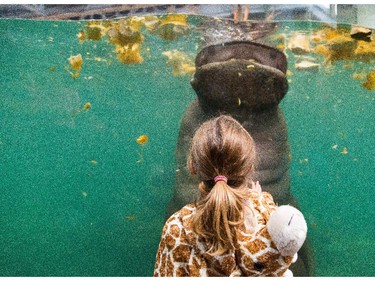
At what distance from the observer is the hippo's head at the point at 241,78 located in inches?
158

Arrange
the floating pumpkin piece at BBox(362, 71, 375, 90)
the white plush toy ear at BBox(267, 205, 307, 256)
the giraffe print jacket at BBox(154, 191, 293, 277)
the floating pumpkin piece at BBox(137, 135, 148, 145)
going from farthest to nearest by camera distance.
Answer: the floating pumpkin piece at BBox(137, 135, 148, 145), the floating pumpkin piece at BBox(362, 71, 375, 90), the giraffe print jacket at BBox(154, 191, 293, 277), the white plush toy ear at BBox(267, 205, 307, 256)

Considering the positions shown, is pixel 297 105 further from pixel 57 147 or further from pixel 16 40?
pixel 16 40

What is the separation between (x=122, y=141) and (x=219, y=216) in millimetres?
3269

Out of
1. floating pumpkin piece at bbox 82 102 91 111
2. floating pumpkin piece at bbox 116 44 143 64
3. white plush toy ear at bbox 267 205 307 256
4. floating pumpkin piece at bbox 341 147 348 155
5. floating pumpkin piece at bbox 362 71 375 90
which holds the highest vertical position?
floating pumpkin piece at bbox 116 44 143 64

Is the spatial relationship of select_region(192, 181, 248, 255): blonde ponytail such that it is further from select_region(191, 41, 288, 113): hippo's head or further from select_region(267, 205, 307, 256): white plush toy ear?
select_region(191, 41, 288, 113): hippo's head

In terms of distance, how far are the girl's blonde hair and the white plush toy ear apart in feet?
0.43

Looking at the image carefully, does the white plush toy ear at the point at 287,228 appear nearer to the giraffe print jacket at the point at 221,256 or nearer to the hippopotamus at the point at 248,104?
the giraffe print jacket at the point at 221,256

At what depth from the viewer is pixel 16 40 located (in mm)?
4902

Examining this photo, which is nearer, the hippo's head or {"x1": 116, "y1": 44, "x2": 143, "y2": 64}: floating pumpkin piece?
the hippo's head

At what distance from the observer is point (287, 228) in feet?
6.40

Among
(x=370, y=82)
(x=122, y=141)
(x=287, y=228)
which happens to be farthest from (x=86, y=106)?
(x=287, y=228)

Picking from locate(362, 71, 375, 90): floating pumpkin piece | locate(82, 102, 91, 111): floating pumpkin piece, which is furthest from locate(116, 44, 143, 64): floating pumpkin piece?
locate(362, 71, 375, 90): floating pumpkin piece

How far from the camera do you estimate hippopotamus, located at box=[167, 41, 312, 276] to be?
402 centimetres

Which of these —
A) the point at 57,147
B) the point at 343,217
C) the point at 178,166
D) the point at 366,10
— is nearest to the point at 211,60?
the point at 178,166
